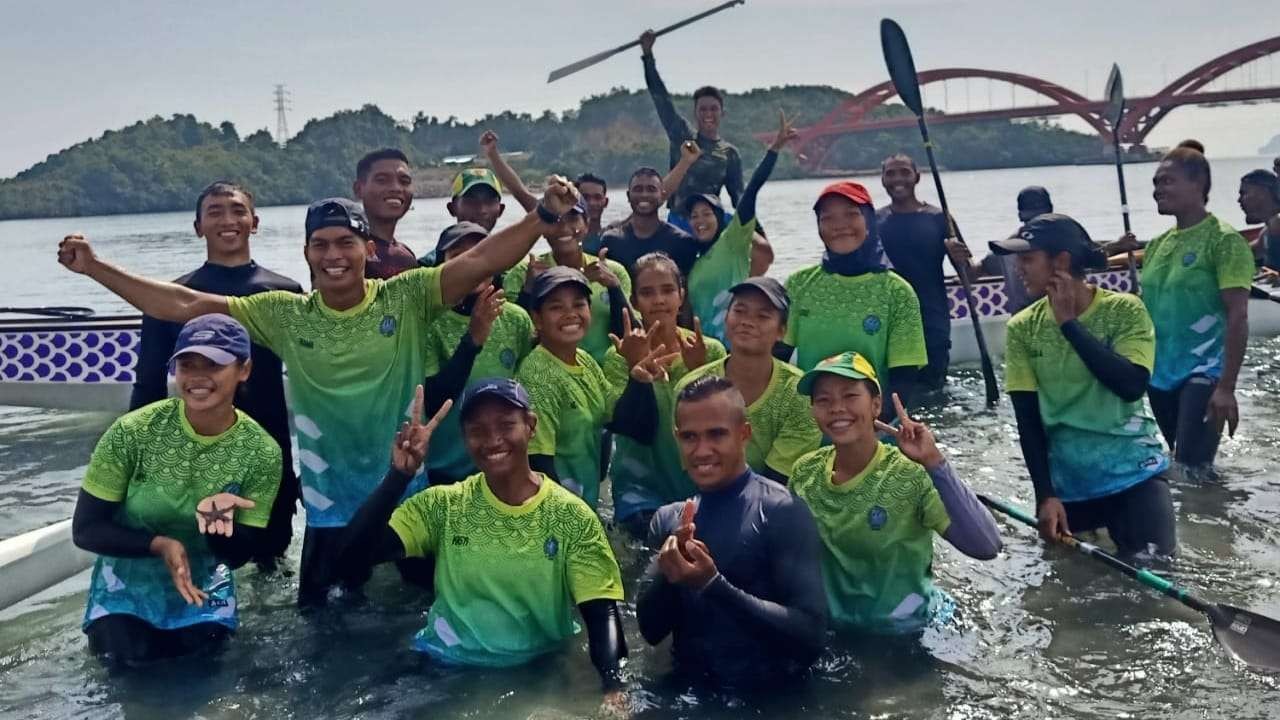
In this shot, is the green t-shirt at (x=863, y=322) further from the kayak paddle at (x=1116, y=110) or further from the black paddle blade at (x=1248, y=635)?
the kayak paddle at (x=1116, y=110)

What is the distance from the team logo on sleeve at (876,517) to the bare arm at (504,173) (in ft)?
11.2

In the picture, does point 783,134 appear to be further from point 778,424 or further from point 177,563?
point 177,563

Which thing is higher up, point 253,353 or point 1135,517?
point 253,353

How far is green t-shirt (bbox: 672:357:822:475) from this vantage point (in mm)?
4961

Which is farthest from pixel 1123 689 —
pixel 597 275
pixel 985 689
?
pixel 597 275

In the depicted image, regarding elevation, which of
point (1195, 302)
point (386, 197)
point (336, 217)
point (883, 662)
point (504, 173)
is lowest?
point (883, 662)

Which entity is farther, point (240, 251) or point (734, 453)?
point (240, 251)

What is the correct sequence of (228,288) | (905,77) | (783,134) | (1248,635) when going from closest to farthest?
(1248,635)
(228,288)
(783,134)
(905,77)

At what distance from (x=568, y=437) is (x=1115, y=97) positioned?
24.2 ft

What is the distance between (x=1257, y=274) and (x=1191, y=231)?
19.5ft

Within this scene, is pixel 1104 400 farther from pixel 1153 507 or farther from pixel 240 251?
pixel 240 251

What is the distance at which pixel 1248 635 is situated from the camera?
14.9ft

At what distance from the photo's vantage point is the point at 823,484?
453cm

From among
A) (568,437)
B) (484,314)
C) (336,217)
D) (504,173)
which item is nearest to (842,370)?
(568,437)
